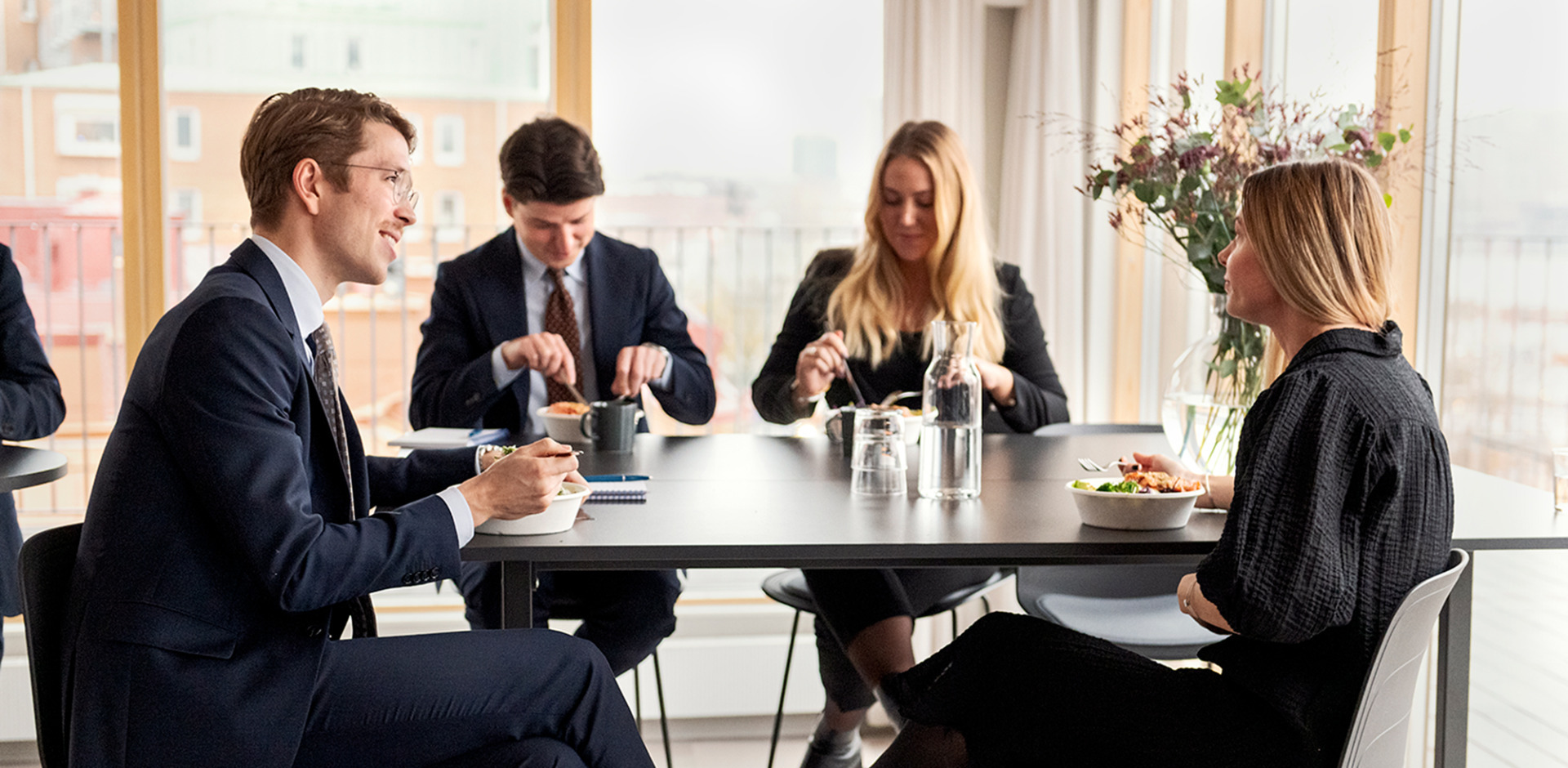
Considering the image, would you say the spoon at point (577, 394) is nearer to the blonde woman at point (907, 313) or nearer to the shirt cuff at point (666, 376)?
the shirt cuff at point (666, 376)

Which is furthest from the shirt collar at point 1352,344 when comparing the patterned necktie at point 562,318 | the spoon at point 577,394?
the patterned necktie at point 562,318

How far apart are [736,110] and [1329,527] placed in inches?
119

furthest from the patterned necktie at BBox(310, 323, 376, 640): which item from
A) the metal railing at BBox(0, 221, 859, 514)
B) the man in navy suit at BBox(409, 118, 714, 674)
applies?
the metal railing at BBox(0, 221, 859, 514)

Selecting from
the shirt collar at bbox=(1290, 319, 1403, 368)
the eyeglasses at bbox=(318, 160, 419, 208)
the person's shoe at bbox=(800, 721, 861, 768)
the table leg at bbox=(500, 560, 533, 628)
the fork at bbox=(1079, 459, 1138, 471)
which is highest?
the eyeglasses at bbox=(318, 160, 419, 208)

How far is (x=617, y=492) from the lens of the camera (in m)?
1.89

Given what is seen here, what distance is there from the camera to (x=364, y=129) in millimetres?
1562

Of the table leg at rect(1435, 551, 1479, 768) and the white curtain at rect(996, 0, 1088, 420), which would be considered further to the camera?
the white curtain at rect(996, 0, 1088, 420)

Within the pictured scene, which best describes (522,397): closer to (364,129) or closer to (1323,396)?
(364,129)

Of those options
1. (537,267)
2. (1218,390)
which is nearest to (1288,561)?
(1218,390)

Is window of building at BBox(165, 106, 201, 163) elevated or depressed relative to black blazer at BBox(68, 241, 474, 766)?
elevated

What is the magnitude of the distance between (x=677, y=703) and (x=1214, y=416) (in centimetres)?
186

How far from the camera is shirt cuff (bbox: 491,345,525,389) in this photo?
2592mm

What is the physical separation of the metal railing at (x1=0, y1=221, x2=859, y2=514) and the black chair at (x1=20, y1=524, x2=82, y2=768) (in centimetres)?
238

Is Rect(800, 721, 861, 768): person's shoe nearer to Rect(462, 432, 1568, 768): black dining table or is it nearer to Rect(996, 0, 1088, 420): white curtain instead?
Rect(462, 432, 1568, 768): black dining table
